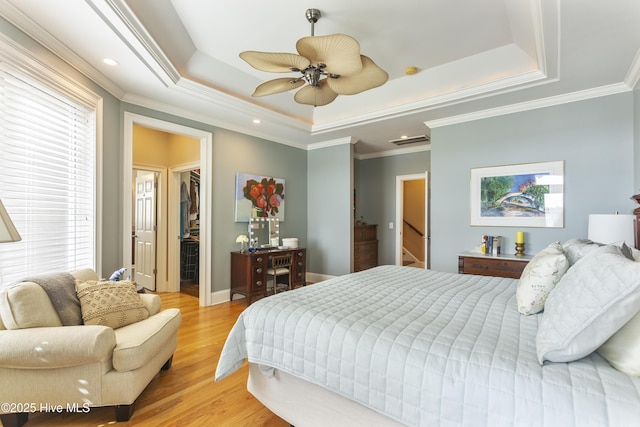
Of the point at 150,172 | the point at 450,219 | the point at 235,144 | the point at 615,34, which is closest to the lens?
the point at 615,34

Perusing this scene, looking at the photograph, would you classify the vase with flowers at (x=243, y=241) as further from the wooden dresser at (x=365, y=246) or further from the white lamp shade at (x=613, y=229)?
the white lamp shade at (x=613, y=229)

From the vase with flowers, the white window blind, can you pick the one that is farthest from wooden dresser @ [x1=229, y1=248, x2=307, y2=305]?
the white window blind

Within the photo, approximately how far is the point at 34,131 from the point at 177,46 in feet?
4.60

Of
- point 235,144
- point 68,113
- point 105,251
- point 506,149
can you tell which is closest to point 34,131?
point 68,113

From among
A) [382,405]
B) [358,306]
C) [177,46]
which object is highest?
[177,46]

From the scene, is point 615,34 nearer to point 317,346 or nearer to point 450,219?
point 450,219

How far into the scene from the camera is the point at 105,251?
3.05m

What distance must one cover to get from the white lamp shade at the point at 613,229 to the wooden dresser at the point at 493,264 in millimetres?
712

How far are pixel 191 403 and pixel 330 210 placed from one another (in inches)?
149

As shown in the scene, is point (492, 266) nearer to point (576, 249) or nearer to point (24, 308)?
point (576, 249)

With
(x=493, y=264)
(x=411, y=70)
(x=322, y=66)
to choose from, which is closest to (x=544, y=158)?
(x=493, y=264)

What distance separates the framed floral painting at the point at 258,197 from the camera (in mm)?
4504

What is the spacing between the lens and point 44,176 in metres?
2.38

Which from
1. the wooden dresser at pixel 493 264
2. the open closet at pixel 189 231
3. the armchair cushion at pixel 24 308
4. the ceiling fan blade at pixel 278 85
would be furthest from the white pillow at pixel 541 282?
the open closet at pixel 189 231
